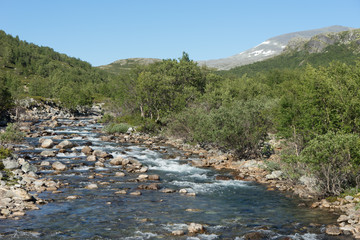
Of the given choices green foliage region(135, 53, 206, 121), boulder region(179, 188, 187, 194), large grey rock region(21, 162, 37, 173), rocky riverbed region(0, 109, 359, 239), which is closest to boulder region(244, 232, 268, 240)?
rocky riverbed region(0, 109, 359, 239)

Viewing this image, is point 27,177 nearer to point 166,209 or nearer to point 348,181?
point 166,209

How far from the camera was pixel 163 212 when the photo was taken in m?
20.5

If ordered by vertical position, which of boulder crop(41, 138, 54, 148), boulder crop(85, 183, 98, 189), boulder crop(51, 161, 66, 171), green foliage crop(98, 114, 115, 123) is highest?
green foliage crop(98, 114, 115, 123)

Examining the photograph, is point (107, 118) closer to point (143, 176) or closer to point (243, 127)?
point (243, 127)

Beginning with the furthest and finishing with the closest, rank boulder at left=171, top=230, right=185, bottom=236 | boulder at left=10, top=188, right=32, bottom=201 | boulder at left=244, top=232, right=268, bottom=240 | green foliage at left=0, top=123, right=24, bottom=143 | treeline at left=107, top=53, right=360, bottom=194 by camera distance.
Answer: green foliage at left=0, top=123, right=24, bottom=143 < treeline at left=107, top=53, right=360, bottom=194 < boulder at left=10, top=188, right=32, bottom=201 < boulder at left=171, top=230, right=185, bottom=236 < boulder at left=244, top=232, right=268, bottom=240

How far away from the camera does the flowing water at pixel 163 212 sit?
16891 millimetres

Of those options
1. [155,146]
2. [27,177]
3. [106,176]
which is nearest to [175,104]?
[155,146]

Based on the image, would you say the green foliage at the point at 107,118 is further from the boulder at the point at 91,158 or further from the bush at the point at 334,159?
the bush at the point at 334,159

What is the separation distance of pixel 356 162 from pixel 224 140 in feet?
63.5

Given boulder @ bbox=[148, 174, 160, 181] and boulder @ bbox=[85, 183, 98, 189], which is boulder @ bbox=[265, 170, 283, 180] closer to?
boulder @ bbox=[148, 174, 160, 181]

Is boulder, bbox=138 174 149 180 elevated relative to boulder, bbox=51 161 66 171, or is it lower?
lower

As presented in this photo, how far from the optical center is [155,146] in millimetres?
49375

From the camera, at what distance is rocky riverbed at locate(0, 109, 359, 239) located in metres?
18.6

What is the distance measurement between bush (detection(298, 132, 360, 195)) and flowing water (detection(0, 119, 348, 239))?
2.82 metres
